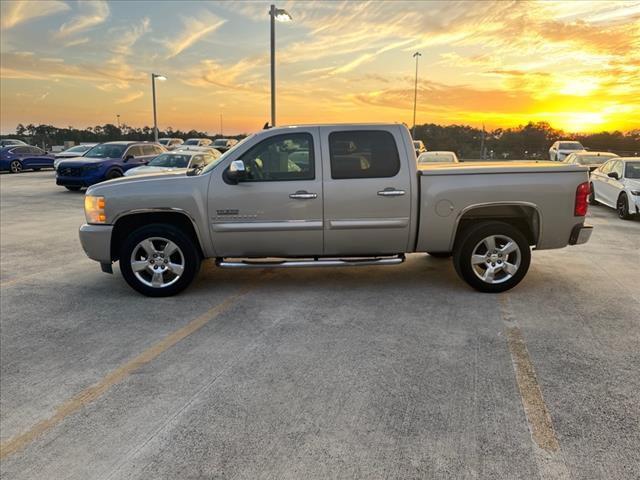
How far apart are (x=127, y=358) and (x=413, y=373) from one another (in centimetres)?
243

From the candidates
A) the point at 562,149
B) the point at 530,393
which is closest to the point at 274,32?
the point at 530,393

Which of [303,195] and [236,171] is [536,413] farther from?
[236,171]

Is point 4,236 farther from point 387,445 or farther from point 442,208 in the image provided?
point 387,445

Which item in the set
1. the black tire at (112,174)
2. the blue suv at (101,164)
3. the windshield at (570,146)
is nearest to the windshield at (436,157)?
the blue suv at (101,164)

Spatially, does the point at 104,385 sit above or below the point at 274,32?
below

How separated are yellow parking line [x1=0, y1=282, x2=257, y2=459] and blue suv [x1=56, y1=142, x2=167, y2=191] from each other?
14.1 m

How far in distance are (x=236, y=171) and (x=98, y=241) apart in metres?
1.88

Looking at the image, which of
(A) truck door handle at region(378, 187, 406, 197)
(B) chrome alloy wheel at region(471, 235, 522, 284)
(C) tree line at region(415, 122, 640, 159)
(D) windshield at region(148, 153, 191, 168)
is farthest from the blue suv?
(C) tree line at region(415, 122, 640, 159)

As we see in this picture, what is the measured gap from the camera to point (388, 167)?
5.61 metres

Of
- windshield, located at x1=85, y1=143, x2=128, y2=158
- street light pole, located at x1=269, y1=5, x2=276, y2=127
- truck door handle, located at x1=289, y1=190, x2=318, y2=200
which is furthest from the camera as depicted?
windshield, located at x1=85, y1=143, x2=128, y2=158

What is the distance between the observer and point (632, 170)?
12211mm

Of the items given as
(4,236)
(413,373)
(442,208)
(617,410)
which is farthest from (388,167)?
(4,236)

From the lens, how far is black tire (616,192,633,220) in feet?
37.9

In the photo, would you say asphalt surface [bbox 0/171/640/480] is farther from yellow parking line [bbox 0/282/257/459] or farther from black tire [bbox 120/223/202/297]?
black tire [bbox 120/223/202/297]
